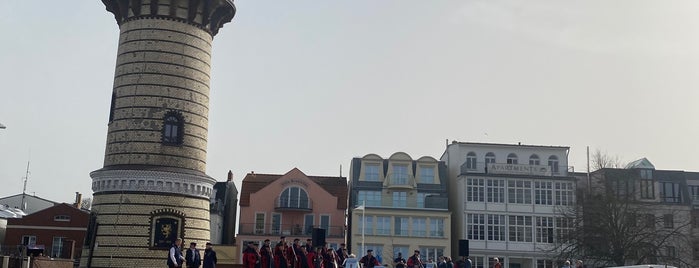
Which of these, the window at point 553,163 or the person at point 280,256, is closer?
the person at point 280,256

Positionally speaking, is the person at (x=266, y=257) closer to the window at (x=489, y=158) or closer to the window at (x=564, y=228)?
the window at (x=564, y=228)

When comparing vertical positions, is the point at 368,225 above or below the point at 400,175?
below

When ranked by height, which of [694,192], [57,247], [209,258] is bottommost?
[209,258]

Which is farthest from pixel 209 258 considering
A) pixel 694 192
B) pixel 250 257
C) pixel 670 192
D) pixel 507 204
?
pixel 694 192

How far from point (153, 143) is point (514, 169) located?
27851 millimetres

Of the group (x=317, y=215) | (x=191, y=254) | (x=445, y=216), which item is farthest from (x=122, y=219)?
(x=445, y=216)

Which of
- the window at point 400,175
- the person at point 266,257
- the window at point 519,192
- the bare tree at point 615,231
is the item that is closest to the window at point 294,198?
the window at point 400,175

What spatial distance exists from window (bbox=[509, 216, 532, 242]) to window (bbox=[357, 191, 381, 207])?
8.53 metres

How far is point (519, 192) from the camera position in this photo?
49.0 m

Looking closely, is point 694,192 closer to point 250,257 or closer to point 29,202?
point 250,257

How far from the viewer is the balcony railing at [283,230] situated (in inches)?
1889

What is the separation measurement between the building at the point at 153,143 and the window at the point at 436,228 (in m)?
21.4

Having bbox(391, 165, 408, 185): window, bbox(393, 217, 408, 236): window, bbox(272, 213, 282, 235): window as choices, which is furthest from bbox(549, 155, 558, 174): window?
bbox(272, 213, 282, 235): window

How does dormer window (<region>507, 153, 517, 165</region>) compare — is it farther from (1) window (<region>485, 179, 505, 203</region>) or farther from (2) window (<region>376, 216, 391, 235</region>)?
(2) window (<region>376, 216, 391, 235</region>)
